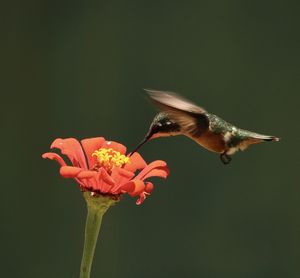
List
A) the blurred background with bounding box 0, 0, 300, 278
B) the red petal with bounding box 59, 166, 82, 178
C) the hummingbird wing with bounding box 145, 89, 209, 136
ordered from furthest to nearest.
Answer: the blurred background with bounding box 0, 0, 300, 278 → the hummingbird wing with bounding box 145, 89, 209, 136 → the red petal with bounding box 59, 166, 82, 178

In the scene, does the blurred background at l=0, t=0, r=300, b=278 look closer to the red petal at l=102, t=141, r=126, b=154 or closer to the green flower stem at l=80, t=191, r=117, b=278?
the red petal at l=102, t=141, r=126, b=154

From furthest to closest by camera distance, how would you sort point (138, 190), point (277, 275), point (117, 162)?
point (277, 275)
point (117, 162)
point (138, 190)

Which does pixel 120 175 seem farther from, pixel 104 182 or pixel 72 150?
pixel 72 150

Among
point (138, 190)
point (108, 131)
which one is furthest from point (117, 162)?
point (108, 131)

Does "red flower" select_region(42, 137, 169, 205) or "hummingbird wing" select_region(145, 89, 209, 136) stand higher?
"hummingbird wing" select_region(145, 89, 209, 136)

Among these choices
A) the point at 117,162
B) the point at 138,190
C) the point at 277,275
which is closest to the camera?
the point at 138,190

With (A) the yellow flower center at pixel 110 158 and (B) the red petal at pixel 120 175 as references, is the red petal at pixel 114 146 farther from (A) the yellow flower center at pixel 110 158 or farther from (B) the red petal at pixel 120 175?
(B) the red petal at pixel 120 175

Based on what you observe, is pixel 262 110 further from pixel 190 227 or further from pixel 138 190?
pixel 138 190

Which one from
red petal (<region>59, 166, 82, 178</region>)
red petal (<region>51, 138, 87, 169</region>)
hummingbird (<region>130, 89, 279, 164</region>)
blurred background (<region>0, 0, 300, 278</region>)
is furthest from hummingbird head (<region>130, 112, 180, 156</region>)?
blurred background (<region>0, 0, 300, 278</region>)
